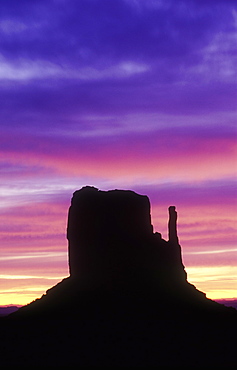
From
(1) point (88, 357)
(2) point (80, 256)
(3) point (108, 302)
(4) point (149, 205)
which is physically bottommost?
(1) point (88, 357)

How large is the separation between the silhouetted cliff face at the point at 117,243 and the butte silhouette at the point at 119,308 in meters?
0.17

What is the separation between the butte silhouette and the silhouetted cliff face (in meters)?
0.17

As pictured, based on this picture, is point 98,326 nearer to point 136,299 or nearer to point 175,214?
point 136,299

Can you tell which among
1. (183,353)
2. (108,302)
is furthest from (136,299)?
(183,353)

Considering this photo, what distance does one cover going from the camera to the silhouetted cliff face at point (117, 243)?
130m

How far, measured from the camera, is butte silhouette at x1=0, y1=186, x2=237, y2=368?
11707 cm

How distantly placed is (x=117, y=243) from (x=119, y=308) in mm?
13910

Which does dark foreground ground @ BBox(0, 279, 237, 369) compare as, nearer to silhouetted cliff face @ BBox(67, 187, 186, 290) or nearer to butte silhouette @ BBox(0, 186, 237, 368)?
butte silhouette @ BBox(0, 186, 237, 368)

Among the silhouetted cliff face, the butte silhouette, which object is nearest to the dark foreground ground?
the butte silhouette

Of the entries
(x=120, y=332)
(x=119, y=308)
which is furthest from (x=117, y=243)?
(x=120, y=332)

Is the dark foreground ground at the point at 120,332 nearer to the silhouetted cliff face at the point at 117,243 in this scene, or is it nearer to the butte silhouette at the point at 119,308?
the butte silhouette at the point at 119,308

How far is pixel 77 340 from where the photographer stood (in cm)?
12006

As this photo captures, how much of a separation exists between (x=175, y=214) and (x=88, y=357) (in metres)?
31.8

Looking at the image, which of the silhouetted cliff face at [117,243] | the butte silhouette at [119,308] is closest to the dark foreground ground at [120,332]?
the butte silhouette at [119,308]
